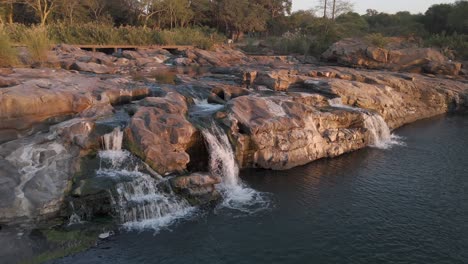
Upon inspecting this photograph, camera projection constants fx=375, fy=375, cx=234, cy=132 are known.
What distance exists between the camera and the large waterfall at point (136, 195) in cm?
1188

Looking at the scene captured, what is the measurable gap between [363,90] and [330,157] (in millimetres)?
7713

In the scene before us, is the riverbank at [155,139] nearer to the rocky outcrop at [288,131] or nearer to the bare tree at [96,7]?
the rocky outcrop at [288,131]

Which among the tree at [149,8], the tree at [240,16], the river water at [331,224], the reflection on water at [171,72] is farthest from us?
the tree at [240,16]

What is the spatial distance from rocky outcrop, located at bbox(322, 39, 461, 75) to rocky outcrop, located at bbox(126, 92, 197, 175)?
28.4 metres

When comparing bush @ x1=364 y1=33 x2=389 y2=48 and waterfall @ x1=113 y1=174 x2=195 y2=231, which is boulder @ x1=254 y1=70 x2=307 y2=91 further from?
bush @ x1=364 y1=33 x2=389 y2=48

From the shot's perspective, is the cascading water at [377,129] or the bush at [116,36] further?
the bush at [116,36]

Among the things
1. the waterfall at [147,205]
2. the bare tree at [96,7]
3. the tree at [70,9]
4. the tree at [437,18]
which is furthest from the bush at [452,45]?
the tree at [70,9]

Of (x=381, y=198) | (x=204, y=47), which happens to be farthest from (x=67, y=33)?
(x=381, y=198)

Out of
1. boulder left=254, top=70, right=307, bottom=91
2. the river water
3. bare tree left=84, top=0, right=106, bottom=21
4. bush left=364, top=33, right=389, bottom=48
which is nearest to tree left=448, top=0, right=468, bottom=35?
bush left=364, top=33, right=389, bottom=48

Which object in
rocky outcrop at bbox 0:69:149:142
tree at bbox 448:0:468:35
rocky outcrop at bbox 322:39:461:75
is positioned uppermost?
tree at bbox 448:0:468:35

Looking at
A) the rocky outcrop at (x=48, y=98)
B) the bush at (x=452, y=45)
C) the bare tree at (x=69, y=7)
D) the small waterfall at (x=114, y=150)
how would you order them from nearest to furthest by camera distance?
the small waterfall at (x=114, y=150)
the rocky outcrop at (x=48, y=98)
the bush at (x=452, y=45)
the bare tree at (x=69, y=7)

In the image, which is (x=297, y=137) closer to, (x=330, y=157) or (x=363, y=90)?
(x=330, y=157)

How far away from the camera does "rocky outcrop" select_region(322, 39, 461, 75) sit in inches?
1430

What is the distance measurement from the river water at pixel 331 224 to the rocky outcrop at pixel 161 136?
2.41 m
